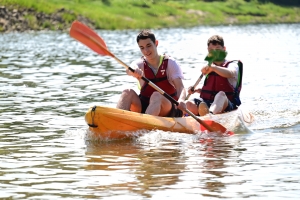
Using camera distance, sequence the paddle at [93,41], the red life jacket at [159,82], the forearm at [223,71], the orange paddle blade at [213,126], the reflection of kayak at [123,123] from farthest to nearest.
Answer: the forearm at [223,71] < the orange paddle blade at [213,126] < the red life jacket at [159,82] < the paddle at [93,41] < the reflection of kayak at [123,123]

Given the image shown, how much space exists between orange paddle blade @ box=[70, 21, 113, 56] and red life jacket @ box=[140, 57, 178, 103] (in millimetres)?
636

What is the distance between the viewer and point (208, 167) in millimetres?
8336

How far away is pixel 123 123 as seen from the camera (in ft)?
33.3

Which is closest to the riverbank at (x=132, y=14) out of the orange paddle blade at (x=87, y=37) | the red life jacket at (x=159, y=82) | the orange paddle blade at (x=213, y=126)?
the orange paddle blade at (x=87, y=37)

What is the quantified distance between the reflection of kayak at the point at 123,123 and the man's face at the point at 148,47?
2.96 feet

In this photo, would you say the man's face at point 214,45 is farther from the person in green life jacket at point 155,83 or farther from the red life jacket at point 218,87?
the person in green life jacket at point 155,83

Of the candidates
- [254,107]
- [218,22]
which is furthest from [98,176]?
[218,22]

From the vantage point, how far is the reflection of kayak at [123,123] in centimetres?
1002

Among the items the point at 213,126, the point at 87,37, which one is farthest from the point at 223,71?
the point at 87,37

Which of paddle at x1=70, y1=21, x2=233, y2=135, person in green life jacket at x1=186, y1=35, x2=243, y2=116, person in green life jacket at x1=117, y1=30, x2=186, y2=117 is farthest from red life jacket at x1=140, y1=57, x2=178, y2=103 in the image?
person in green life jacket at x1=186, y1=35, x2=243, y2=116

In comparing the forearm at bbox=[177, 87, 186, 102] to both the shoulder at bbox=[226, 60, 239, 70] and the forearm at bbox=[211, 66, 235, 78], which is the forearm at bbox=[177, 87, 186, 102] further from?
the shoulder at bbox=[226, 60, 239, 70]

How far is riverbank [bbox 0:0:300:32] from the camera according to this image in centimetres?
5580

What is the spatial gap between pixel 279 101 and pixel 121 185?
8594mm

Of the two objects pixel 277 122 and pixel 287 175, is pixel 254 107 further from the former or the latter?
pixel 287 175
